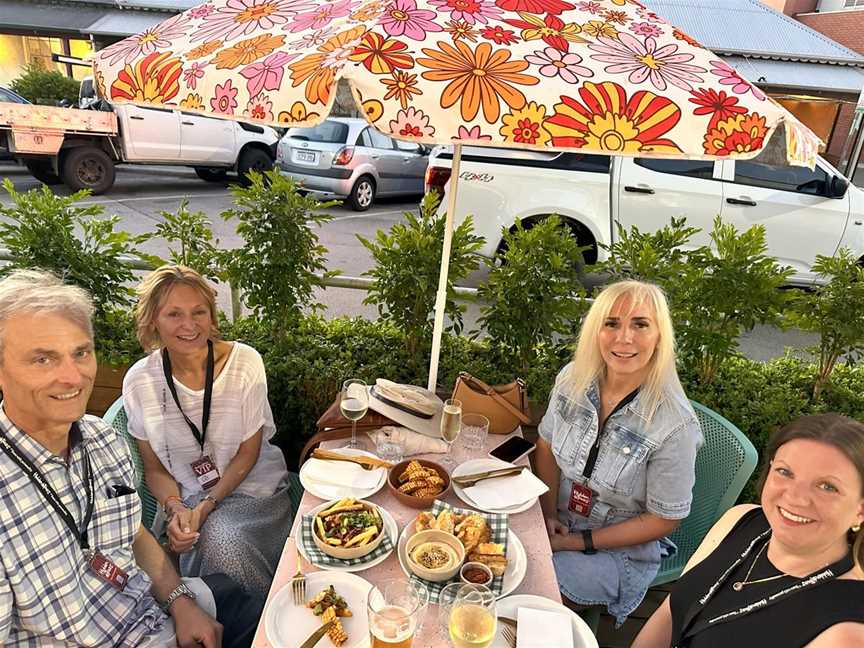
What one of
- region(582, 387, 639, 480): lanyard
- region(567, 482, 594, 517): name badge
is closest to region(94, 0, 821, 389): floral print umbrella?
region(582, 387, 639, 480): lanyard

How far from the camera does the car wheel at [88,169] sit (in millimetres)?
9859

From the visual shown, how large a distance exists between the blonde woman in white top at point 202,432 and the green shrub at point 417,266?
0.98 meters

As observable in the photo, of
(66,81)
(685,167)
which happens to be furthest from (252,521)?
(66,81)

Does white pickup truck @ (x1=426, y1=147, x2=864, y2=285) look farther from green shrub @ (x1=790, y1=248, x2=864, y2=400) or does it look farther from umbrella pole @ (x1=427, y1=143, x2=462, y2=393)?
umbrella pole @ (x1=427, y1=143, x2=462, y2=393)

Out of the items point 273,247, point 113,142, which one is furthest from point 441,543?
point 113,142

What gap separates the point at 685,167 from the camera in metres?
6.06

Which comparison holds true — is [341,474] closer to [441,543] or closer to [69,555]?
[441,543]

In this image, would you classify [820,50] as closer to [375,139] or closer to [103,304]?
[375,139]

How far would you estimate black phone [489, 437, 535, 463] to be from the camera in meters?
2.35

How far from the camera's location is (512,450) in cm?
239

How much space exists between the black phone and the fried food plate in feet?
2.87

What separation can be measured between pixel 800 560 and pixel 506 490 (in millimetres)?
943

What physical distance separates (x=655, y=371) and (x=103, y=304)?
3.07m

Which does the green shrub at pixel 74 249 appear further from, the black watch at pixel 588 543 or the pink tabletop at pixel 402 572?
the black watch at pixel 588 543
